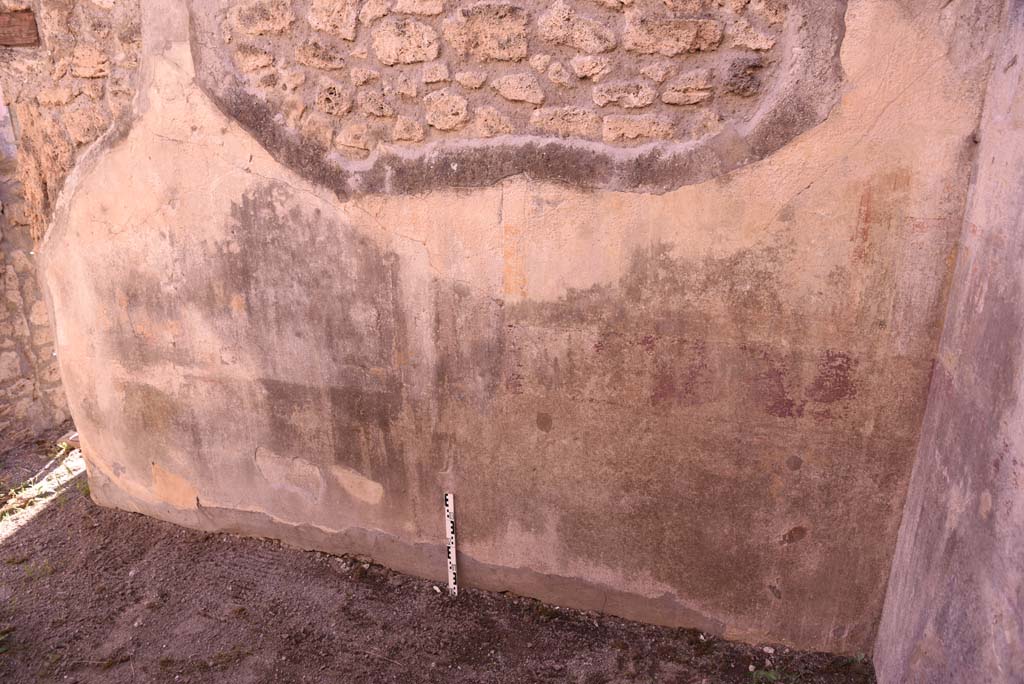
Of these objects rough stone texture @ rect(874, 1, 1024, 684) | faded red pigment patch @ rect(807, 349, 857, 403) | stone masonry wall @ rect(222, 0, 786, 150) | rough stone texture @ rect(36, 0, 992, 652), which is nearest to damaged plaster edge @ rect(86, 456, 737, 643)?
rough stone texture @ rect(36, 0, 992, 652)

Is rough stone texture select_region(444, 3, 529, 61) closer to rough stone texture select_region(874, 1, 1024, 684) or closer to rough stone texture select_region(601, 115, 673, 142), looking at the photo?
rough stone texture select_region(601, 115, 673, 142)

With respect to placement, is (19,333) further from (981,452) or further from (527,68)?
(981,452)

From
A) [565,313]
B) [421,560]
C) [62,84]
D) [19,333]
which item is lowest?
[421,560]

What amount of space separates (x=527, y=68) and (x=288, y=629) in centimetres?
236

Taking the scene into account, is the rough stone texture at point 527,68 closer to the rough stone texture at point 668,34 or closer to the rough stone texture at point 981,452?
the rough stone texture at point 668,34

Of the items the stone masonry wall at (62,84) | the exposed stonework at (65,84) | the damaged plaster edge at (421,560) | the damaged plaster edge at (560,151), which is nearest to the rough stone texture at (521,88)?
the damaged plaster edge at (560,151)

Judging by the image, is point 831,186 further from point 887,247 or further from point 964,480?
point 964,480

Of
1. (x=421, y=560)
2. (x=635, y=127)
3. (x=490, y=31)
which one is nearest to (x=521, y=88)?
(x=490, y=31)

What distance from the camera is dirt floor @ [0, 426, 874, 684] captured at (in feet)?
8.18

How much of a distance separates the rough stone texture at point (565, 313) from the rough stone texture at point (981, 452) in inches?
4.5

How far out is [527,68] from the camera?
2213 mm

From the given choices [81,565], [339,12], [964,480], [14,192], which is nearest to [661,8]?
[339,12]

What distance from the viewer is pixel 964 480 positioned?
5.72 ft

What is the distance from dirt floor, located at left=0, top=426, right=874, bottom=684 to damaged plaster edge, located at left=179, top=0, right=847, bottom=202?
1.72 m
